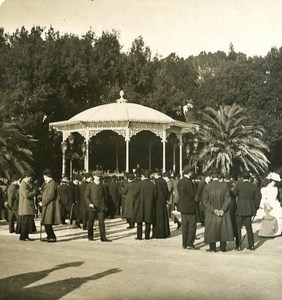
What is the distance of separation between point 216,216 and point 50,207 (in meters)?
4.38

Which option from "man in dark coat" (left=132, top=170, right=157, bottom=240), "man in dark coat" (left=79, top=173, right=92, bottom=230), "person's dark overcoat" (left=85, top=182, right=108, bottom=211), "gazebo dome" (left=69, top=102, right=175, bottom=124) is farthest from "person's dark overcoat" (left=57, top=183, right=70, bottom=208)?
"gazebo dome" (left=69, top=102, right=175, bottom=124)

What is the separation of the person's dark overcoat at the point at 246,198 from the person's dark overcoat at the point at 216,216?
72cm

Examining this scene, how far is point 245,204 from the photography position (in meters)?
13.7

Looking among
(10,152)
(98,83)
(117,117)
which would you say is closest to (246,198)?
(117,117)

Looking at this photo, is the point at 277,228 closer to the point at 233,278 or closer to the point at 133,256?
the point at 133,256

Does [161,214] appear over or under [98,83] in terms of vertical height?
under

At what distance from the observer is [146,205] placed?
634 inches

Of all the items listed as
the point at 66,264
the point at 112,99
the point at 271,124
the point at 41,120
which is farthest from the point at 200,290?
the point at 271,124

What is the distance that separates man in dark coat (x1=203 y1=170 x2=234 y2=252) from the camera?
12914 millimetres

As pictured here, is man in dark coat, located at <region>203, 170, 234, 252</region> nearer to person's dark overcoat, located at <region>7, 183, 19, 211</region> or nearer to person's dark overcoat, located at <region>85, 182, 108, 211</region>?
person's dark overcoat, located at <region>85, 182, 108, 211</region>

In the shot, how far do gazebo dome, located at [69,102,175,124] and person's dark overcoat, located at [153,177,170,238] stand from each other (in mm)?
10484

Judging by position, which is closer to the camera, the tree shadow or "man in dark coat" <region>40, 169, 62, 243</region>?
the tree shadow

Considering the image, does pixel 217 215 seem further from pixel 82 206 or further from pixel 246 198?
pixel 82 206

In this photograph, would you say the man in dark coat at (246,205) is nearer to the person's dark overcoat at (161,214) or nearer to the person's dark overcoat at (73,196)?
the person's dark overcoat at (161,214)
